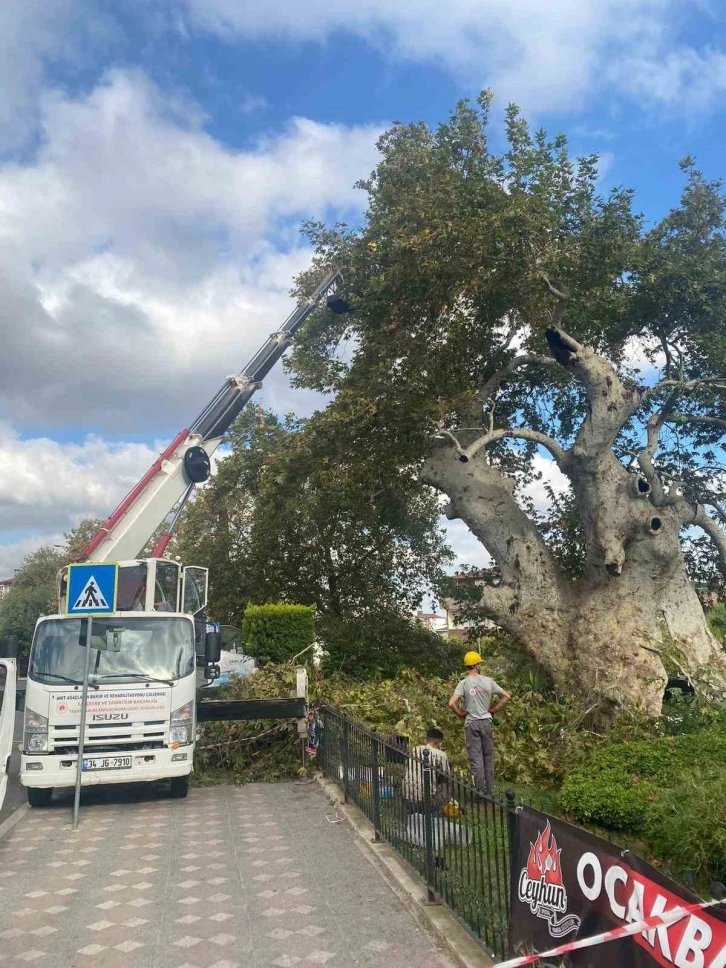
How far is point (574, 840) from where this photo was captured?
3.75 metres

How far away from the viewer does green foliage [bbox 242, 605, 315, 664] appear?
1622 centimetres

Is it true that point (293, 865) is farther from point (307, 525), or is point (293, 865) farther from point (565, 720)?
point (307, 525)

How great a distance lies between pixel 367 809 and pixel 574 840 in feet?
17.5

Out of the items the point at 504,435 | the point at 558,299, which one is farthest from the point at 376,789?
the point at 558,299

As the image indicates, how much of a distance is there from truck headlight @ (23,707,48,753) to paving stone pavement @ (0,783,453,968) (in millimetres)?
815

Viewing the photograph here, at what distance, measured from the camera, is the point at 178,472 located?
14.8 m

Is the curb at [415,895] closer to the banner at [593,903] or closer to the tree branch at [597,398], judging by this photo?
the banner at [593,903]

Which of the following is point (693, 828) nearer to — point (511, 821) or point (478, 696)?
point (511, 821)

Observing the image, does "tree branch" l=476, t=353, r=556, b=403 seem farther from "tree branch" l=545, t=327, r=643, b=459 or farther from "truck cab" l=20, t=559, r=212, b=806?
"truck cab" l=20, t=559, r=212, b=806

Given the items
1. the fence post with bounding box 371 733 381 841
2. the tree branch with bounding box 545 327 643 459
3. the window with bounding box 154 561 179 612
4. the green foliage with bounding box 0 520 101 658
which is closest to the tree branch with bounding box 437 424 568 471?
the tree branch with bounding box 545 327 643 459

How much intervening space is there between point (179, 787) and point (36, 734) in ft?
6.51

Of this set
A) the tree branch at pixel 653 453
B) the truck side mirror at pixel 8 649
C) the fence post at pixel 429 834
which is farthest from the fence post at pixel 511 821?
the tree branch at pixel 653 453

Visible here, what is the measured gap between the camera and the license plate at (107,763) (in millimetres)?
9953

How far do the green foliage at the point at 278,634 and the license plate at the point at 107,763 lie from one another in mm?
6062
